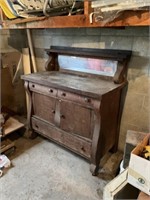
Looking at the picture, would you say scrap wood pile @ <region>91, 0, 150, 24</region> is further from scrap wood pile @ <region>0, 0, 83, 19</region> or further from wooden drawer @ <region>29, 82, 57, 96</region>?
wooden drawer @ <region>29, 82, 57, 96</region>

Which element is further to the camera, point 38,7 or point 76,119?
point 76,119

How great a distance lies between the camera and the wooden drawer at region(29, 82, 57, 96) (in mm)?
1769

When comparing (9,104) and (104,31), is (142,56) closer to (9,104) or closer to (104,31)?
(104,31)

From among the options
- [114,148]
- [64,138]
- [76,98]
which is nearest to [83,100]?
[76,98]

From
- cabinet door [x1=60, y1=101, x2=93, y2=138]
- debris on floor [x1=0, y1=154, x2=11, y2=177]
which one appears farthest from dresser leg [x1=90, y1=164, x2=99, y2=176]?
debris on floor [x1=0, y1=154, x2=11, y2=177]

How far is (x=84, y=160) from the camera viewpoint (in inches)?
74.3

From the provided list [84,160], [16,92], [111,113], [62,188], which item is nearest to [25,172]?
[62,188]

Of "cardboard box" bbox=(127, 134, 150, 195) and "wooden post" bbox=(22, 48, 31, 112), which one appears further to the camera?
"wooden post" bbox=(22, 48, 31, 112)

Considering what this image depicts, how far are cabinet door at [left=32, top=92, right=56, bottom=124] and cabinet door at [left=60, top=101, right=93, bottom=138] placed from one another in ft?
0.49

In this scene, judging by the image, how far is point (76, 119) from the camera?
1.69m

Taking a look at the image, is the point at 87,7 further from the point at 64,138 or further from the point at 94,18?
the point at 64,138

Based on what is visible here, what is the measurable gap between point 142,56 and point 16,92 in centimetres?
184

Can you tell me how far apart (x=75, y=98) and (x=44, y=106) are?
1.66 feet

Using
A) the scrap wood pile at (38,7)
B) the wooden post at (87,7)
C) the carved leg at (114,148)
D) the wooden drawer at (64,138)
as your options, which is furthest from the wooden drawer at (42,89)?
the carved leg at (114,148)
